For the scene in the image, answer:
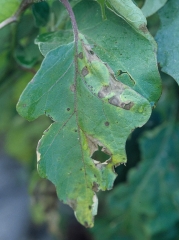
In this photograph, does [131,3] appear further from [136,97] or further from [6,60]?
[6,60]

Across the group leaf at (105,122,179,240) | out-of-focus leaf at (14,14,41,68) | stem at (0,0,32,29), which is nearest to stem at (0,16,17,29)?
stem at (0,0,32,29)

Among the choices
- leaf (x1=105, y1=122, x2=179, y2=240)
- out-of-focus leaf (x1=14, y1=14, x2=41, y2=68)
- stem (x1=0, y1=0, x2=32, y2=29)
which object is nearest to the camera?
stem (x1=0, y1=0, x2=32, y2=29)

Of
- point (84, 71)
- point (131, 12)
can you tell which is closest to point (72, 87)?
→ point (84, 71)

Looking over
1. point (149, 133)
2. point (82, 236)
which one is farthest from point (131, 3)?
point (82, 236)

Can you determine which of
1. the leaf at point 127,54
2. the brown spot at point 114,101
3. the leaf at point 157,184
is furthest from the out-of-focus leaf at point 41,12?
the leaf at point 157,184

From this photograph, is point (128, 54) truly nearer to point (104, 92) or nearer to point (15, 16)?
point (104, 92)

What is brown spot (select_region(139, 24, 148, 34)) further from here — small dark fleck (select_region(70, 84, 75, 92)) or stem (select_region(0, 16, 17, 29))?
stem (select_region(0, 16, 17, 29))

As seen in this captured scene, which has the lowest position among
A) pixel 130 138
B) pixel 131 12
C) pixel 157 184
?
pixel 157 184
